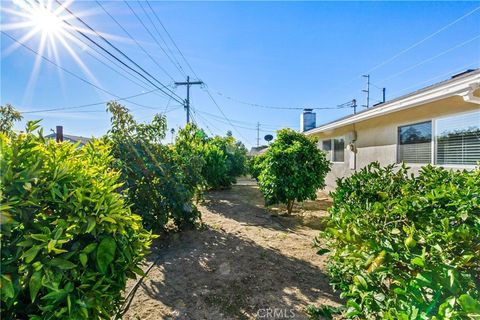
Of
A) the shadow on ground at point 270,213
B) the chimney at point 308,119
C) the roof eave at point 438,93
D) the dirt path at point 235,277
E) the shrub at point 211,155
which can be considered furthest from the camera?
the chimney at point 308,119

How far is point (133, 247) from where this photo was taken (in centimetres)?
162

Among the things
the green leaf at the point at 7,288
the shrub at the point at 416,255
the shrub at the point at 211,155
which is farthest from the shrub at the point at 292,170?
the green leaf at the point at 7,288

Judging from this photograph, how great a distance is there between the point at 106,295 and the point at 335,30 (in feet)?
26.1

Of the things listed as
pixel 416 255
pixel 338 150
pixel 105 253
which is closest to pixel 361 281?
pixel 416 255

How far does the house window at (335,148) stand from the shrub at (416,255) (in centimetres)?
778

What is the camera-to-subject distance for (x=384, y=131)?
659 cm

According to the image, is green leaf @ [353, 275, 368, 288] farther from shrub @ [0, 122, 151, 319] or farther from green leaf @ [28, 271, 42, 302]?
green leaf @ [28, 271, 42, 302]

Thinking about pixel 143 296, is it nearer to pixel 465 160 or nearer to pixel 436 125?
pixel 465 160

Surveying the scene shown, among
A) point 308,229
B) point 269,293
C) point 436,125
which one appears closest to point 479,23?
point 436,125

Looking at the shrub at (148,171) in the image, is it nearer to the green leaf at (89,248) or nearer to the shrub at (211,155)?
the shrub at (211,155)

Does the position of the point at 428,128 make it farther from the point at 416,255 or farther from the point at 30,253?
the point at 30,253

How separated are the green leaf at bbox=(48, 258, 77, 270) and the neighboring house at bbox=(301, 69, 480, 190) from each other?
5302mm

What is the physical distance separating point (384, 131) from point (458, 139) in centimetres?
224

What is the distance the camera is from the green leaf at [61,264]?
3.89ft
